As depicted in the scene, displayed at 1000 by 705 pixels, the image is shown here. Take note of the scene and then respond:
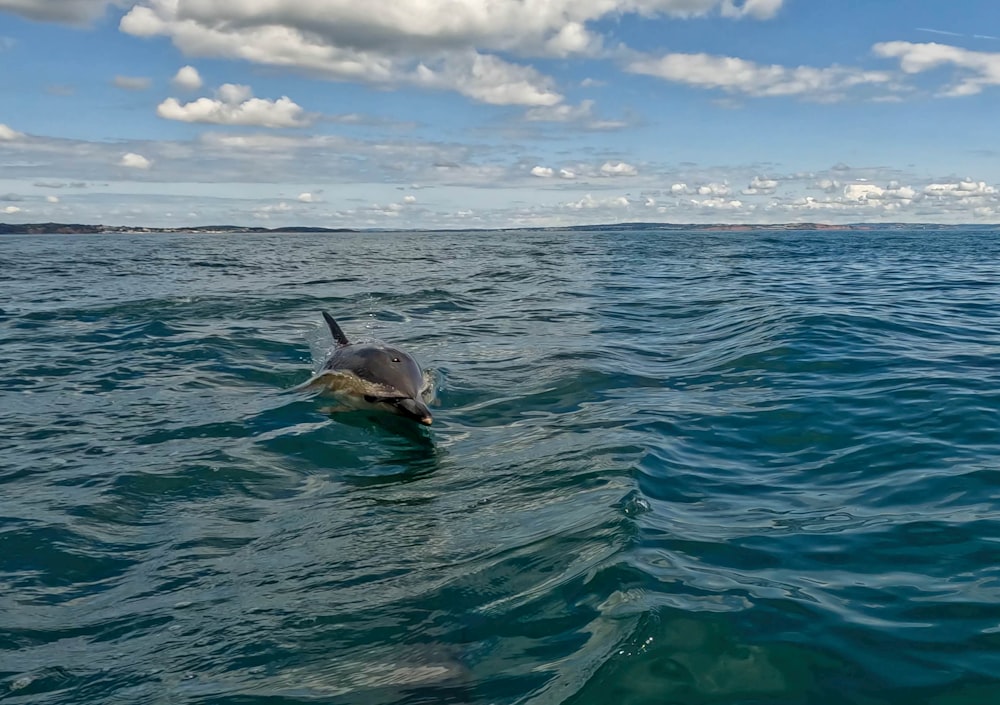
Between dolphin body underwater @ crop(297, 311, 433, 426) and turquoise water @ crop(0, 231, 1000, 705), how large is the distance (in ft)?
1.37

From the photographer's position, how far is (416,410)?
996cm

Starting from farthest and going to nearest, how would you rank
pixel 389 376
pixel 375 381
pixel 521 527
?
1. pixel 375 381
2. pixel 389 376
3. pixel 521 527

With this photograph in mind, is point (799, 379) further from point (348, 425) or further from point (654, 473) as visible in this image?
point (348, 425)

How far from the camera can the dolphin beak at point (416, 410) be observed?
9658mm

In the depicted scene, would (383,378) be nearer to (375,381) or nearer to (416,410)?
(375,381)

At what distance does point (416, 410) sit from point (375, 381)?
1553 mm

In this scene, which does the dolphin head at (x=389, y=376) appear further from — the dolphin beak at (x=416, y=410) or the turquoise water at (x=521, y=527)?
the turquoise water at (x=521, y=527)

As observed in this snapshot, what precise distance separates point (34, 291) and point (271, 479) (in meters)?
25.5

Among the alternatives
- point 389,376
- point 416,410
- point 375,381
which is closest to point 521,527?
point 416,410

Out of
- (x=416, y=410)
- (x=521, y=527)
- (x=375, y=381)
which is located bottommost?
(x=521, y=527)

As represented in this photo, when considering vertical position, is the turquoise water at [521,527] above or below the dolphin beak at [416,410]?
below

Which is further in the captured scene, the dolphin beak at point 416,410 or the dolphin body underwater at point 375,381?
the dolphin body underwater at point 375,381

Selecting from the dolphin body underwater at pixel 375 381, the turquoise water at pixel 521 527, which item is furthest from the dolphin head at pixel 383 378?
the turquoise water at pixel 521 527

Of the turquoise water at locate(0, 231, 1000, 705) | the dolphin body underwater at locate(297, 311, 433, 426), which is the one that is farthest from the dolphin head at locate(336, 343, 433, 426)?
the turquoise water at locate(0, 231, 1000, 705)
